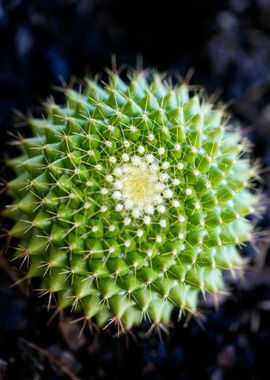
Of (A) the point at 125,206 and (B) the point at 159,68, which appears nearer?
(A) the point at 125,206

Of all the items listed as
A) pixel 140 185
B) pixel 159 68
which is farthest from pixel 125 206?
pixel 159 68

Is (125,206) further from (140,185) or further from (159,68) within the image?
(159,68)

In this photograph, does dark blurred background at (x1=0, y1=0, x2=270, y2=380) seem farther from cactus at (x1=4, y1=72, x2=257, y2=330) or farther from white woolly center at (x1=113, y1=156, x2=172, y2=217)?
white woolly center at (x1=113, y1=156, x2=172, y2=217)

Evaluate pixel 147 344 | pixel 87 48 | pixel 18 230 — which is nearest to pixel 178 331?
pixel 147 344

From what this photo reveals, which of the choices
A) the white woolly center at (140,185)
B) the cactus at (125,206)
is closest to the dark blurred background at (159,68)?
the cactus at (125,206)

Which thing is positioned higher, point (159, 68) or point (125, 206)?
point (159, 68)

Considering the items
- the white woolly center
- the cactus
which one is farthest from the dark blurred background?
the white woolly center
